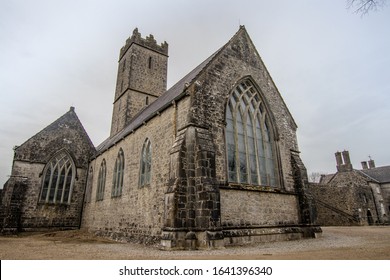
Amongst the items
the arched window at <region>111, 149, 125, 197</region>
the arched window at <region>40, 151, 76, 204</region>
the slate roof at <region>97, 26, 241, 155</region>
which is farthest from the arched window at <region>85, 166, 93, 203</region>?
the arched window at <region>111, 149, 125, 197</region>

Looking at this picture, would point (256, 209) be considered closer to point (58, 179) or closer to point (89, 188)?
point (89, 188)

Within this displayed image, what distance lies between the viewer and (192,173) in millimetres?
9469

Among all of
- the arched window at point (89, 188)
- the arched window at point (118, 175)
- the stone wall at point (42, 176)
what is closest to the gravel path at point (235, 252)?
the arched window at point (118, 175)

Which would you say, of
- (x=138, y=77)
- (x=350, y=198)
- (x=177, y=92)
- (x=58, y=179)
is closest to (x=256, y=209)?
(x=177, y=92)

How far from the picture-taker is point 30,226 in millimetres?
17750

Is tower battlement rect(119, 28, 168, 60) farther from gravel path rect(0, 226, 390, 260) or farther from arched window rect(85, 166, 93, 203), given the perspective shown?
gravel path rect(0, 226, 390, 260)

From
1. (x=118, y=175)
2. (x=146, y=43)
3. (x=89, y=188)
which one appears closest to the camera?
(x=118, y=175)

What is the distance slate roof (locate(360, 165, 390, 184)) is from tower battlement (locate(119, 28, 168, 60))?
136 feet

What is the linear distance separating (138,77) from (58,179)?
42.4ft

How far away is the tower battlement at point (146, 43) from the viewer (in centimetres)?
2747

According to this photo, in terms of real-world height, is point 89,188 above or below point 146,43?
below

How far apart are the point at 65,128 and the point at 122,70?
35.1 ft

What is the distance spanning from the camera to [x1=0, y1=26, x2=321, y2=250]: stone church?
9.36 metres

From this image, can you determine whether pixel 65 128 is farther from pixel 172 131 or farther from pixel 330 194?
pixel 330 194
